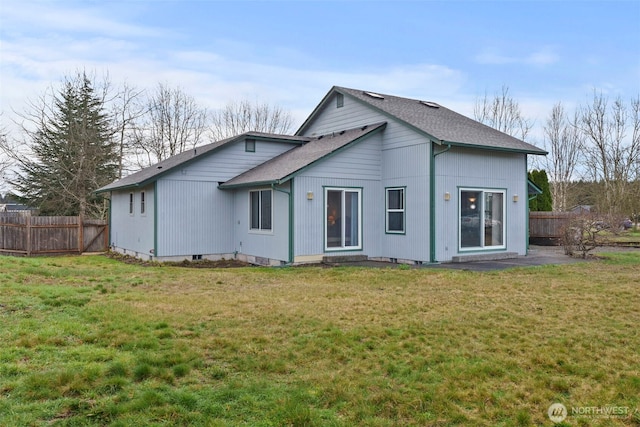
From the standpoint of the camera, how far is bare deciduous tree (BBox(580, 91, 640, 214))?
3294 cm

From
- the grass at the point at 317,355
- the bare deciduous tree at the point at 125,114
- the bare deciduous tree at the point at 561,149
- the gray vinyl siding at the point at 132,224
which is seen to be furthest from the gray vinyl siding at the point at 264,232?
the bare deciduous tree at the point at 561,149

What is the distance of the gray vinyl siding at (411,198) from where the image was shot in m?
13.7

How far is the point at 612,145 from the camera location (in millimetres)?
34188

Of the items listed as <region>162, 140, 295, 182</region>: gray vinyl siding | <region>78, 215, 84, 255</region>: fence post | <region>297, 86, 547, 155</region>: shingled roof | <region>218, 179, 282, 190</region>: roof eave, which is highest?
<region>297, 86, 547, 155</region>: shingled roof

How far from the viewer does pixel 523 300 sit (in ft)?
26.4

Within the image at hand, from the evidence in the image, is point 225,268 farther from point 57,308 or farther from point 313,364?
point 313,364

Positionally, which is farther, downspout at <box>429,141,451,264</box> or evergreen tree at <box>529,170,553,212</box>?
evergreen tree at <box>529,170,553,212</box>

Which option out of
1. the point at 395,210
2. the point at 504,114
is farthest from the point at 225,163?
the point at 504,114

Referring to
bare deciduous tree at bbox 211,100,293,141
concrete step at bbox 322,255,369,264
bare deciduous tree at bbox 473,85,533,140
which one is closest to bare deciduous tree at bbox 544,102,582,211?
bare deciduous tree at bbox 473,85,533,140

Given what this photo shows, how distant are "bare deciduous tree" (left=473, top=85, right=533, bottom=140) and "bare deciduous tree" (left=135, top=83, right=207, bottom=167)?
67.1 ft

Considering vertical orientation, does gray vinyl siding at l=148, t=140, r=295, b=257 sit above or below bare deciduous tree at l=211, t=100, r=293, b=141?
below

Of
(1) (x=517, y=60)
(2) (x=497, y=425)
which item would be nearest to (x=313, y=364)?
(2) (x=497, y=425)

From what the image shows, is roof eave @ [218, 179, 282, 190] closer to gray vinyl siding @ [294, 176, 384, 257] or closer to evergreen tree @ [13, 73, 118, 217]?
gray vinyl siding @ [294, 176, 384, 257]

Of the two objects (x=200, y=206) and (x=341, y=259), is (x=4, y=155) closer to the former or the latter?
(x=200, y=206)
